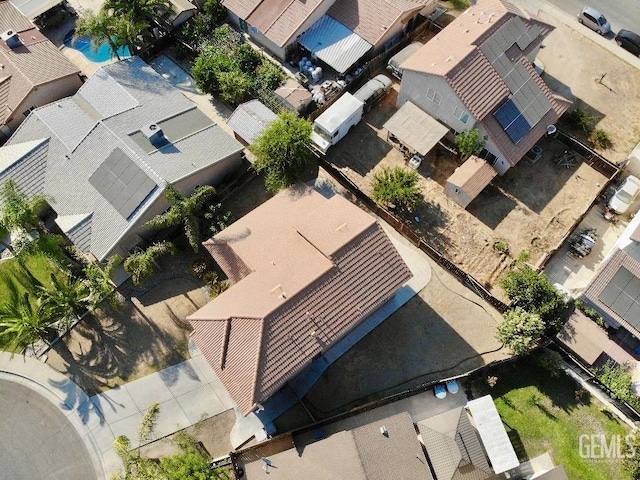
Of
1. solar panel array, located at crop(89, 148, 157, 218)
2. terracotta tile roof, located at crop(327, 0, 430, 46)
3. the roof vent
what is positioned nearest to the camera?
solar panel array, located at crop(89, 148, 157, 218)

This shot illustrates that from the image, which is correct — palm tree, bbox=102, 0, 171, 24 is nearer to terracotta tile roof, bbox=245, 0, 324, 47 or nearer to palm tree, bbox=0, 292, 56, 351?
terracotta tile roof, bbox=245, 0, 324, 47

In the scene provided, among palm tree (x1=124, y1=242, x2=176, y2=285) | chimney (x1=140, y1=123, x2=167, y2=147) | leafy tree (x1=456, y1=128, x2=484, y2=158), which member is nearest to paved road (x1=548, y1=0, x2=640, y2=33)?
leafy tree (x1=456, y1=128, x2=484, y2=158)

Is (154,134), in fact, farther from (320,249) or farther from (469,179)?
(469,179)

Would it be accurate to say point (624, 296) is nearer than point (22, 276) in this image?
Yes

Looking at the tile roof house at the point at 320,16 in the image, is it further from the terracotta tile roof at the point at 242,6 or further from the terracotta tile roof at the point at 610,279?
the terracotta tile roof at the point at 610,279

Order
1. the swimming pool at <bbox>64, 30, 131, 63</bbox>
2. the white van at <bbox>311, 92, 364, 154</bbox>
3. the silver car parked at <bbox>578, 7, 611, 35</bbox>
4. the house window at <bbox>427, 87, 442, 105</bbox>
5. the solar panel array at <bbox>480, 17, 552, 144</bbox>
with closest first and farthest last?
the solar panel array at <bbox>480, 17, 552, 144</bbox>
the house window at <bbox>427, 87, 442, 105</bbox>
the white van at <bbox>311, 92, 364, 154</bbox>
the silver car parked at <bbox>578, 7, 611, 35</bbox>
the swimming pool at <bbox>64, 30, 131, 63</bbox>

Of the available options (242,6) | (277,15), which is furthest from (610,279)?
(242,6)
